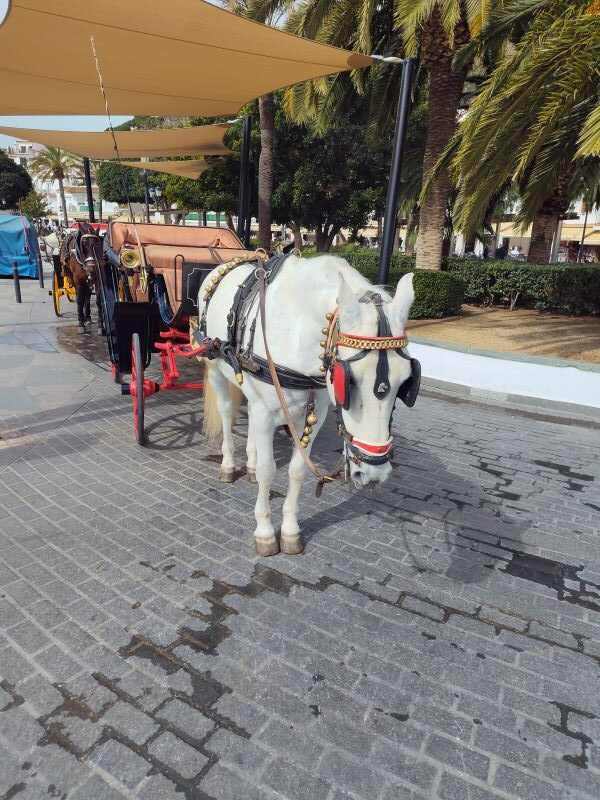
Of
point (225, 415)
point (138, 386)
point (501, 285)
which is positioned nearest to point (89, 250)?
point (138, 386)

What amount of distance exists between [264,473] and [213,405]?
1564mm

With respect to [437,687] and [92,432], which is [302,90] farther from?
[437,687]

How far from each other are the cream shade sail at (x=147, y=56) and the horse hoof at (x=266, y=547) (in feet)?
14.7

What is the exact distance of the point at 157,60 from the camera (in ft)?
18.8

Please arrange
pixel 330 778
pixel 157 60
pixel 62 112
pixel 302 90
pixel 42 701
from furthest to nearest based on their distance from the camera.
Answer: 1. pixel 302 90
2. pixel 62 112
3. pixel 157 60
4. pixel 42 701
5. pixel 330 778

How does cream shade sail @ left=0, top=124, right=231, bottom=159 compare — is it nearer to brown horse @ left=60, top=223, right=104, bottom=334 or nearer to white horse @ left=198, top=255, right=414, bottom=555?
brown horse @ left=60, top=223, right=104, bottom=334

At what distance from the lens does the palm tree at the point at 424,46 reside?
9.12 metres

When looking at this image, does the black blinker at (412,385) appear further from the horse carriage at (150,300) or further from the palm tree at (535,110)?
the palm tree at (535,110)

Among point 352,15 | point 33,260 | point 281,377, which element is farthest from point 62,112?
point 33,260

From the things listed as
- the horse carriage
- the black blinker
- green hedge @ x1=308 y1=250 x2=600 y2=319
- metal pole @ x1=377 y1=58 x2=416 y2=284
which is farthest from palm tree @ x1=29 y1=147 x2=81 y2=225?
the black blinker

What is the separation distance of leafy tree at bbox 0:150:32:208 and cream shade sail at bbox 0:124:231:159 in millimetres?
50290

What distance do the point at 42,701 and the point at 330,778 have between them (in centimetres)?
128

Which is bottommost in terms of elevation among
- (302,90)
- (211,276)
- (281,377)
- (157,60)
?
(281,377)

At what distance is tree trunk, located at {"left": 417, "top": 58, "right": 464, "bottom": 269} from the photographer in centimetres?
1009
